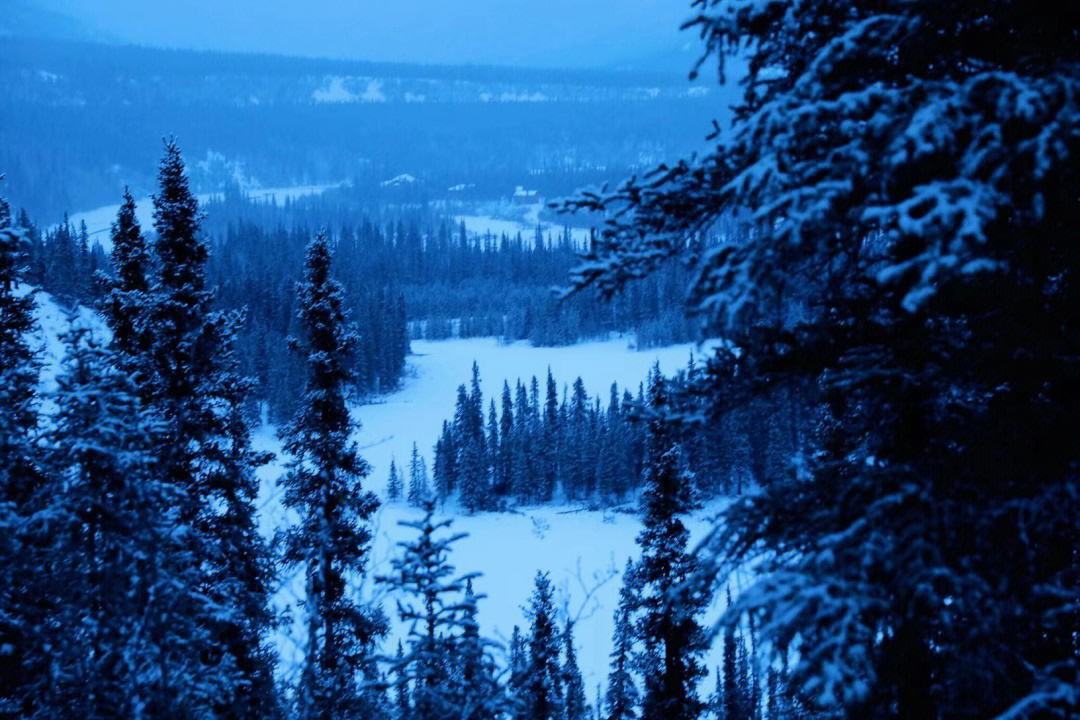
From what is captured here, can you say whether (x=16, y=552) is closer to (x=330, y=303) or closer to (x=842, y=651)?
(x=842, y=651)

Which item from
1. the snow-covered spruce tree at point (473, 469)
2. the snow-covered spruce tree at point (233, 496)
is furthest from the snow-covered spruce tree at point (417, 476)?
the snow-covered spruce tree at point (233, 496)

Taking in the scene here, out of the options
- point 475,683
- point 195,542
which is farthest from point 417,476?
point 475,683

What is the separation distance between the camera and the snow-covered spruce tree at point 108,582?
560cm

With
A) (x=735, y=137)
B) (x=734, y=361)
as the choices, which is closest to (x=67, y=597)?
(x=734, y=361)

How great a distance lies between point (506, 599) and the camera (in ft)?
168

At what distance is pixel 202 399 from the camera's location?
1308 centimetres

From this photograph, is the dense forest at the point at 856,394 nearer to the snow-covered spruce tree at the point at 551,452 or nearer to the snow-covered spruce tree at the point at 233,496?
the snow-covered spruce tree at the point at 233,496

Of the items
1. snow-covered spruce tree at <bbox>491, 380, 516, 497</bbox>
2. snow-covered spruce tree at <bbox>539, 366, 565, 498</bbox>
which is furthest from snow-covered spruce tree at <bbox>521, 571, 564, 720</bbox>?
snow-covered spruce tree at <bbox>491, 380, 516, 497</bbox>

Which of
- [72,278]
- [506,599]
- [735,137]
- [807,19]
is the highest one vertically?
[807,19]

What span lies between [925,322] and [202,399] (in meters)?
12.6

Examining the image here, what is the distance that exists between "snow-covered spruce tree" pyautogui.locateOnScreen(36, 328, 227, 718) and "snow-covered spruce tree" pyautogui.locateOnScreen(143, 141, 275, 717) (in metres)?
4.39

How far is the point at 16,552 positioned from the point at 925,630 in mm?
7622

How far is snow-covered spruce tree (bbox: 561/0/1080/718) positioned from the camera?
3170mm

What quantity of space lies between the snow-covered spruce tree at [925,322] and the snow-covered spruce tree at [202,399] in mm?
10968
